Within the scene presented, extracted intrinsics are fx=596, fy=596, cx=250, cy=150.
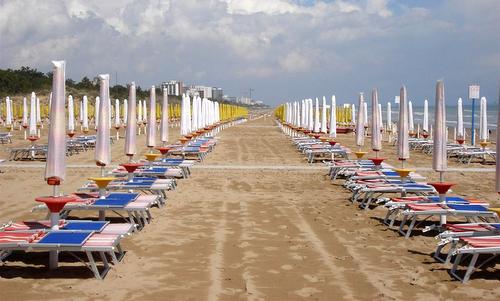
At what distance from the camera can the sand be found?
5.13 meters

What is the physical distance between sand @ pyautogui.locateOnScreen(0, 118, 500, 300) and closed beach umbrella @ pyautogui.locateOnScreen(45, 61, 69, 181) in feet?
3.10

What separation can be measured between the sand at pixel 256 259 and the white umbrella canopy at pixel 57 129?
942 millimetres

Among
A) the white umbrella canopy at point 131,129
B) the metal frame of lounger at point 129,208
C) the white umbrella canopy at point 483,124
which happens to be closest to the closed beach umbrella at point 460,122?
the white umbrella canopy at point 483,124

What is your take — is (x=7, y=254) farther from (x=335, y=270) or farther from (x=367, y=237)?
(x=367, y=237)

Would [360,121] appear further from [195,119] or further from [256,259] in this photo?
[195,119]

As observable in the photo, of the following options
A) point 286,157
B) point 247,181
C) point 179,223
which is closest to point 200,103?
point 286,157

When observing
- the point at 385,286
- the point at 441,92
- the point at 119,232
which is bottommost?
the point at 385,286

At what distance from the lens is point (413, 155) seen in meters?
20.4

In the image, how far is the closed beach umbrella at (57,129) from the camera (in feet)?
19.4

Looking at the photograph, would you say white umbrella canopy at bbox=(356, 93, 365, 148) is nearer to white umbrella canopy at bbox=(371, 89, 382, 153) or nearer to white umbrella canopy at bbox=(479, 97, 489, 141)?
white umbrella canopy at bbox=(371, 89, 382, 153)

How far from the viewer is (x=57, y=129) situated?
591 cm

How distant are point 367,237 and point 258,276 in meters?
2.32

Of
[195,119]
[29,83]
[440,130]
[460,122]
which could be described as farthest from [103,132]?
[29,83]

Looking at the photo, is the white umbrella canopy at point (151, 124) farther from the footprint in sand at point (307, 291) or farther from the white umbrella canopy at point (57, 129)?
the footprint in sand at point (307, 291)
